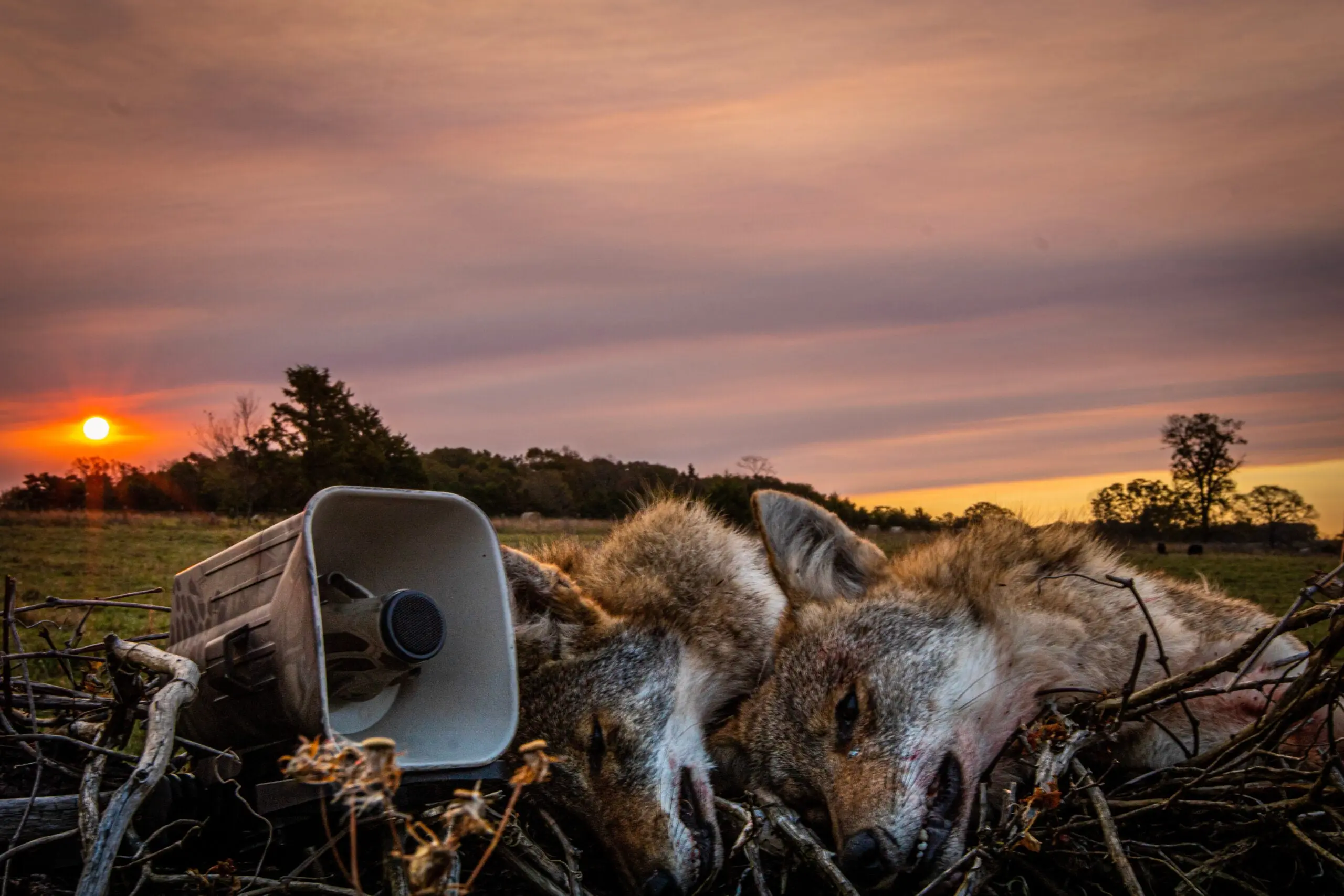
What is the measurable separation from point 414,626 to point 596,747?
119cm

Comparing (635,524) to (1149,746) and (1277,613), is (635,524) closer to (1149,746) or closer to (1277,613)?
(1149,746)

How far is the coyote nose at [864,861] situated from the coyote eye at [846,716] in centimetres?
46

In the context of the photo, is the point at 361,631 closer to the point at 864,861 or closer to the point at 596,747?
the point at 596,747

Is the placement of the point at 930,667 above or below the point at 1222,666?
below

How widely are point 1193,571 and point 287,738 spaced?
194 inches

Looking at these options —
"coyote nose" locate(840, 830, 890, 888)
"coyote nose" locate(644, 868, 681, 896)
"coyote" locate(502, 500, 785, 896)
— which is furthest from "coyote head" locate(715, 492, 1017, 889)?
"coyote nose" locate(644, 868, 681, 896)

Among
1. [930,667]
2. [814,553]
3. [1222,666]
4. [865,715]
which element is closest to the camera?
[1222,666]

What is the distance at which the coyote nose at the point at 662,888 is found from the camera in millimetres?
3988

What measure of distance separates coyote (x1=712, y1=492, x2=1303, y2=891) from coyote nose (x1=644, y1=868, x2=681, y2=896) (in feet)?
1.53

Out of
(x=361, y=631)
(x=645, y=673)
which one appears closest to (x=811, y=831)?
(x=645, y=673)

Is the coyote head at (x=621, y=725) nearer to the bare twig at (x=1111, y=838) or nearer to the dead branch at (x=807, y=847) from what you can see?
the dead branch at (x=807, y=847)

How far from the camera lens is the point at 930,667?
4.46m

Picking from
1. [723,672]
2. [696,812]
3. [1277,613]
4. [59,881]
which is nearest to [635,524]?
[723,672]

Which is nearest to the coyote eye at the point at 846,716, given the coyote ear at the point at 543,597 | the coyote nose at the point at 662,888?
the coyote nose at the point at 662,888
